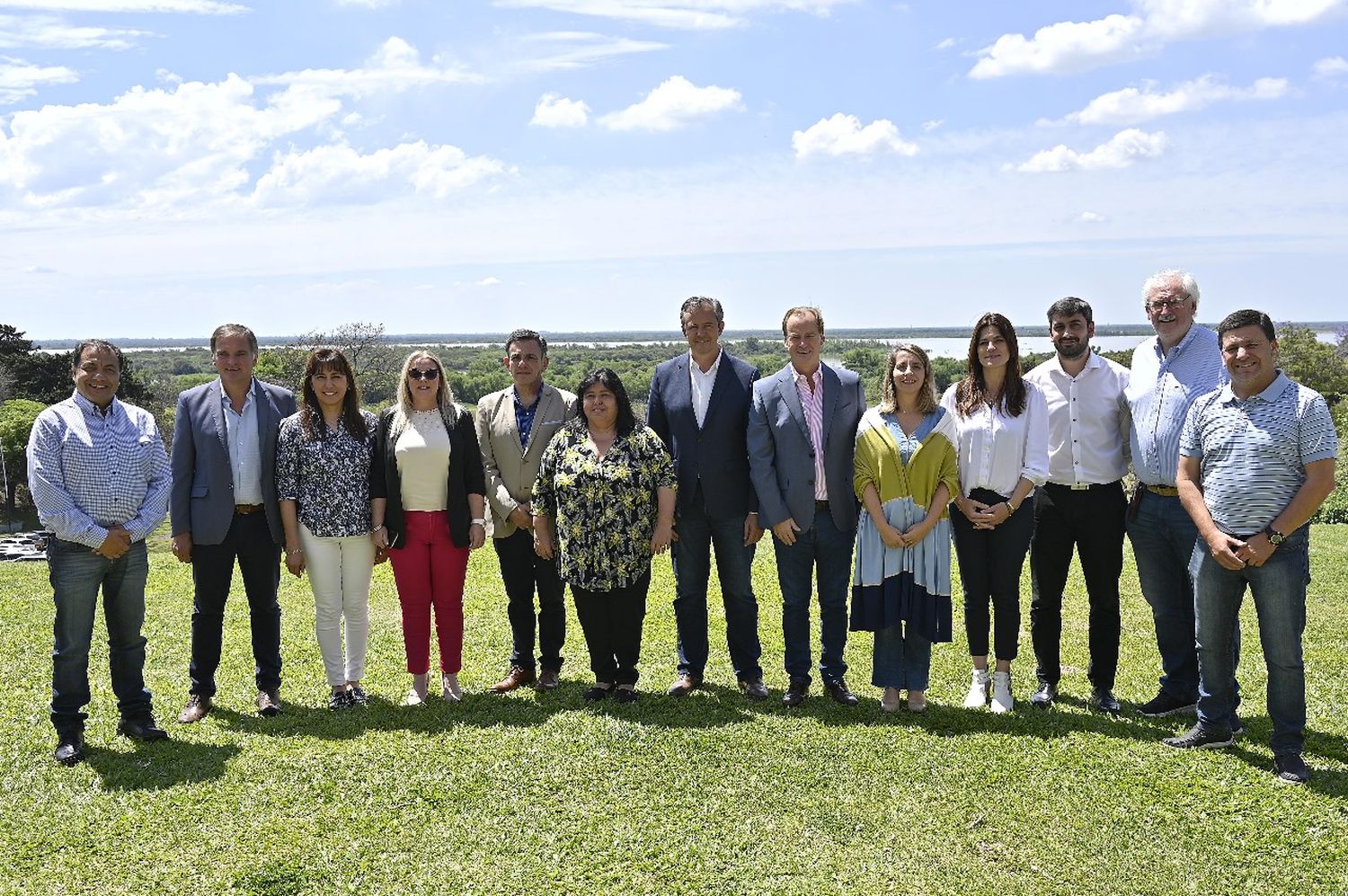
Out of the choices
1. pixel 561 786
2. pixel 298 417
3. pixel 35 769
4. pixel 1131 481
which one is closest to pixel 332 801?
pixel 561 786

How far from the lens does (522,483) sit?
19.6ft

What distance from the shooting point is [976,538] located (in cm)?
551

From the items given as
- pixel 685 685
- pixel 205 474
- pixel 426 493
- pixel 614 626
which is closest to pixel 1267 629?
pixel 685 685

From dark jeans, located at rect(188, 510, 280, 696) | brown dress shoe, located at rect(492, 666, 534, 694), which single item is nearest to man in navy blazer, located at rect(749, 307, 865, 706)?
brown dress shoe, located at rect(492, 666, 534, 694)

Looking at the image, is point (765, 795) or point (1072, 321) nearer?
point (765, 795)

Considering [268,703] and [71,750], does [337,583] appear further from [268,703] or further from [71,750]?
[71,750]

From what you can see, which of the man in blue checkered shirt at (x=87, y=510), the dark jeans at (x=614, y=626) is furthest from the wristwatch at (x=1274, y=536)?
the man in blue checkered shirt at (x=87, y=510)

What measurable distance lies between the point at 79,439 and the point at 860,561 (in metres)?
4.31

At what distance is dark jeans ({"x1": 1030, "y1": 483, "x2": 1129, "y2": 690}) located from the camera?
18.1 feet

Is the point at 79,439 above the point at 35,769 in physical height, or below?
above

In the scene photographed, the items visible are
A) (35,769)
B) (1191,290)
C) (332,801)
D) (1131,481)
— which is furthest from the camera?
(1131,481)

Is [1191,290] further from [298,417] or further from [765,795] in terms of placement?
[298,417]

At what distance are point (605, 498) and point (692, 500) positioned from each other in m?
0.57

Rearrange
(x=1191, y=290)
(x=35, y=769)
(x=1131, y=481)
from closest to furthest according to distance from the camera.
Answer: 1. (x=35, y=769)
2. (x=1191, y=290)
3. (x=1131, y=481)
